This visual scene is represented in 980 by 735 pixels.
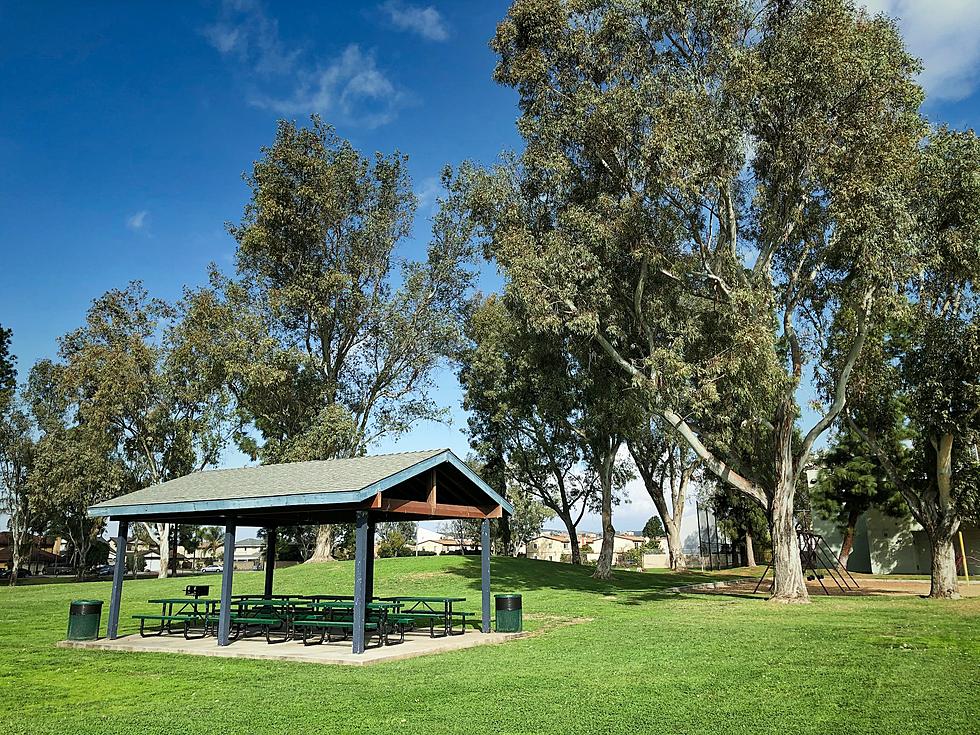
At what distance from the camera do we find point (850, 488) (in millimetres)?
36969

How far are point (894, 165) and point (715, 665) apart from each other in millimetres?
15632

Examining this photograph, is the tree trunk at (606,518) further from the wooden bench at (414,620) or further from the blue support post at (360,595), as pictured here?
the blue support post at (360,595)

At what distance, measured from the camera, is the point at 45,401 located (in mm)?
51031

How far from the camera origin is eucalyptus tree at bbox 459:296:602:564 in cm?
2864

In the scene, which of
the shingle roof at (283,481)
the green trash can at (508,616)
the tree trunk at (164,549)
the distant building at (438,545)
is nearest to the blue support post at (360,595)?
the shingle roof at (283,481)

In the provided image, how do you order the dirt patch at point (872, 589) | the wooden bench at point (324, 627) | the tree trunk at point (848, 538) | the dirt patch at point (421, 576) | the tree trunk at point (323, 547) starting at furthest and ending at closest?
1. the tree trunk at point (848, 538)
2. the tree trunk at point (323, 547)
3. the dirt patch at point (421, 576)
4. the dirt patch at point (872, 589)
5. the wooden bench at point (324, 627)

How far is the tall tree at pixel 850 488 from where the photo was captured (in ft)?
117

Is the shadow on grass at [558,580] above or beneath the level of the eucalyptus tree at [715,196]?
beneath

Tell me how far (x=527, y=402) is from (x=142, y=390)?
2111 cm

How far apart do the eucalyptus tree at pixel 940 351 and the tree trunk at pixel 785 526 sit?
3.21m

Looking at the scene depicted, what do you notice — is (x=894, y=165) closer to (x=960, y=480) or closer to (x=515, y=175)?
(x=960, y=480)

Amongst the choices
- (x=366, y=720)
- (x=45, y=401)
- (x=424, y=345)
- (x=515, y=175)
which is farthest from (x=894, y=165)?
(x=45, y=401)

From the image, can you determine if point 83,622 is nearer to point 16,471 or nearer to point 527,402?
point 527,402

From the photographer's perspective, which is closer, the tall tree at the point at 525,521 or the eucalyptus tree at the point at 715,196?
the eucalyptus tree at the point at 715,196
